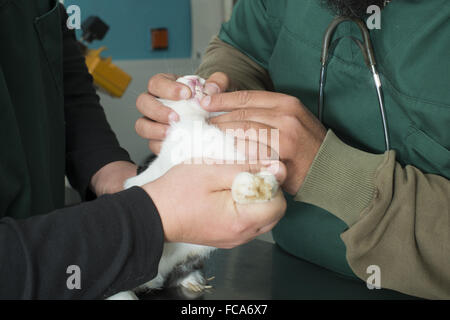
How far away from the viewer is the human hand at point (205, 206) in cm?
44

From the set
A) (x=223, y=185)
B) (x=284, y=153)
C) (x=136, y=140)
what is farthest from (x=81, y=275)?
(x=136, y=140)

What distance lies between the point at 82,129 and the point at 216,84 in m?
0.27

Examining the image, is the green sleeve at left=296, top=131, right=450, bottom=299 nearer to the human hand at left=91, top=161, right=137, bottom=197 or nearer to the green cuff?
the green cuff

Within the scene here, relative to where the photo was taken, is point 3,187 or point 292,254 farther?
point 292,254

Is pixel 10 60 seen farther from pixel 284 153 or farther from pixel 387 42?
pixel 387 42

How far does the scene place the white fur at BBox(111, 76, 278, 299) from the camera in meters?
0.53

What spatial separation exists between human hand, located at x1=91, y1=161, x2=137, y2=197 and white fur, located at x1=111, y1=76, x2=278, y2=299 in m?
0.06

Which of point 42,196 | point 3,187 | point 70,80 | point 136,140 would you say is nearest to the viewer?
point 3,187

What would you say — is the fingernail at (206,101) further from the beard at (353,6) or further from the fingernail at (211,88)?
the beard at (353,6)

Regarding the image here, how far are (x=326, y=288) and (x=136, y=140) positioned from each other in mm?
593

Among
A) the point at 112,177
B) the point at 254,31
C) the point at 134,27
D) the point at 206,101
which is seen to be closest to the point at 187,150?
the point at 206,101

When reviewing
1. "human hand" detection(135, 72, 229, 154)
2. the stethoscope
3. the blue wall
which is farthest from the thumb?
the blue wall

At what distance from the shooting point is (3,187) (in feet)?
1.60

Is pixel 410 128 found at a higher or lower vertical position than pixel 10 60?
lower
